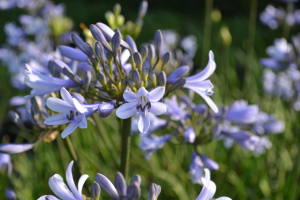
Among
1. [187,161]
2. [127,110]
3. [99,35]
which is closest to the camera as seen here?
[127,110]

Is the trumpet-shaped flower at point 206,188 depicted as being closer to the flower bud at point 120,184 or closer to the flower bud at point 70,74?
the flower bud at point 120,184

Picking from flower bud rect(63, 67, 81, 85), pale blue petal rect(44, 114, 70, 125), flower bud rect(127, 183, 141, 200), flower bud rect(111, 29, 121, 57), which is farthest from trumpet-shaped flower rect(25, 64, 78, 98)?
flower bud rect(127, 183, 141, 200)

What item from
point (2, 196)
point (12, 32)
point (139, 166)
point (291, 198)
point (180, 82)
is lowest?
point (139, 166)

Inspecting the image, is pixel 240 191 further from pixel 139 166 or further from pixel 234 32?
pixel 234 32

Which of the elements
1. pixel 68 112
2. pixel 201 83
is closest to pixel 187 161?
pixel 201 83

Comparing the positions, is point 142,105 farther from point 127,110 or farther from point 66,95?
point 66,95

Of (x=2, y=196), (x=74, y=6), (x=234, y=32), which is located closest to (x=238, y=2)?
(x=234, y=32)

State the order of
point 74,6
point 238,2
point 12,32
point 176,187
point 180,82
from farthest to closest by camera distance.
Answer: point 74,6 → point 238,2 → point 12,32 → point 176,187 → point 180,82

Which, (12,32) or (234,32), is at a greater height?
(12,32)
